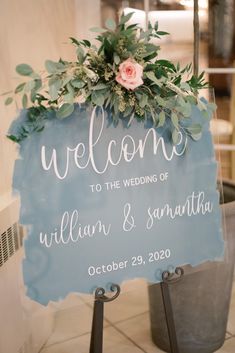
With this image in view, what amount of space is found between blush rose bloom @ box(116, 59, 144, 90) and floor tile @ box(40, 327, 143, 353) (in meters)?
1.22

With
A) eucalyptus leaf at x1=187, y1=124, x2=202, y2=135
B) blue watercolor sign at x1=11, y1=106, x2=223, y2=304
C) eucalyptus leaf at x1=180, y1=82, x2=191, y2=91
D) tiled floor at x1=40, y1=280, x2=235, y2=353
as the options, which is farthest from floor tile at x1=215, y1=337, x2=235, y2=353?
eucalyptus leaf at x1=180, y1=82, x2=191, y2=91

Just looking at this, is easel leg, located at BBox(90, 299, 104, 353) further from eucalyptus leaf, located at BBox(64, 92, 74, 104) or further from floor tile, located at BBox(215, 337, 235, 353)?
floor tile, located at BBox(215, 337, 235, 353)

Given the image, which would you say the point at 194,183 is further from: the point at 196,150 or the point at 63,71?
the point at 63,71

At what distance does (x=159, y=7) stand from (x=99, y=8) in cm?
31

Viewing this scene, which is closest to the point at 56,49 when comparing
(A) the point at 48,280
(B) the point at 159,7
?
(B) the point at 159,7

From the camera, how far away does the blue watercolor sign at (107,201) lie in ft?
3.76

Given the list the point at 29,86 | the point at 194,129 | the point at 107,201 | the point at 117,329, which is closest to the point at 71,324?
the point at 117,329

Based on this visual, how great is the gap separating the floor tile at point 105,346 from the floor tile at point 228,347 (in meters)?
0.34

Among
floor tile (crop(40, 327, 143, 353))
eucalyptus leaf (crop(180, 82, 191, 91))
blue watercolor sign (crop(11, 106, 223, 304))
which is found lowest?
floor tile (crop(40, 327, 143, 353))

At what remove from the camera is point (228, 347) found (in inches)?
74.5

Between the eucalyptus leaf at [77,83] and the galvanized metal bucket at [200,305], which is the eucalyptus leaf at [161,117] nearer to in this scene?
the eucalyptus leaf at [77,83]

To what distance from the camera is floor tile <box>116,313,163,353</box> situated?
190 cm

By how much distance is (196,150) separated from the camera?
1.30m

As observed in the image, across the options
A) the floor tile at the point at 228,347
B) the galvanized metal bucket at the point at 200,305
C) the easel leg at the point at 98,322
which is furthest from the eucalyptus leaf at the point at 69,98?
the floor tile at the point at 228,347
